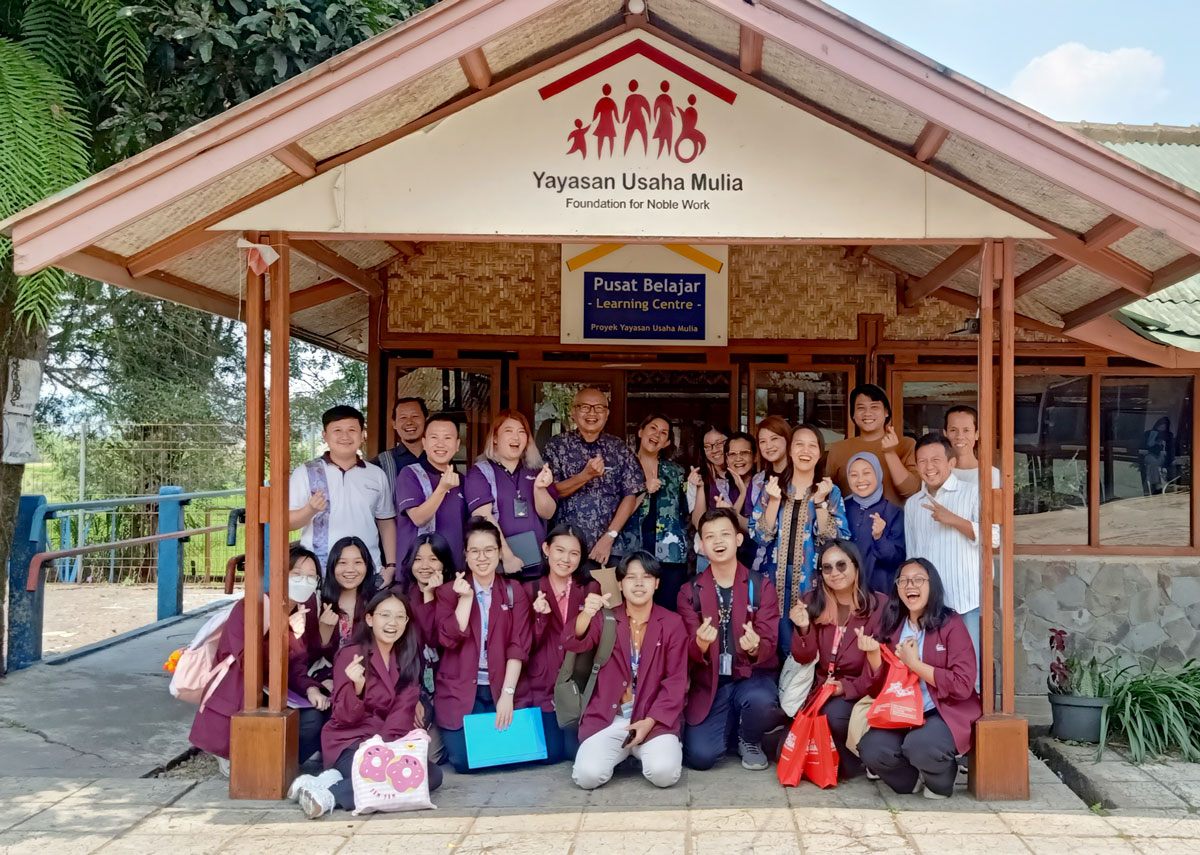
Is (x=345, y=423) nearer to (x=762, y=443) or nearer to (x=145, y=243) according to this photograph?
(x=145, y=243)

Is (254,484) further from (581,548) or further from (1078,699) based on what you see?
(1078,699)

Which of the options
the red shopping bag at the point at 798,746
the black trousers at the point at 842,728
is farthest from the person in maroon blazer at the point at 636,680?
Result: the black trousers at the point at 842,728

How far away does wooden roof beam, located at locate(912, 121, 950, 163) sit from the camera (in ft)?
14.2

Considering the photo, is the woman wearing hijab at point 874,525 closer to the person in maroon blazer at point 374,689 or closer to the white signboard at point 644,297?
the white signboard at point 644,297

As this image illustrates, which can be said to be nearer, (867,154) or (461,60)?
(461,60)

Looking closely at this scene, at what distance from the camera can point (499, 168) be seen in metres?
4.68

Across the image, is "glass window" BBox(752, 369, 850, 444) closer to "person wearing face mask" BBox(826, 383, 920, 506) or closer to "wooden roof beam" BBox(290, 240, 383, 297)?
"person wearing face mask" BBox(826, 383, 920, 506)

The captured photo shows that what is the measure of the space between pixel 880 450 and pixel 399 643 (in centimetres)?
295

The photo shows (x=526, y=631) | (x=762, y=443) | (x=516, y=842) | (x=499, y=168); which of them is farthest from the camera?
(x=762, y=443)

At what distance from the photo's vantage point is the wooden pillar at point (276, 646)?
468cm

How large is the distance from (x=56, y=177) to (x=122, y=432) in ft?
33.2

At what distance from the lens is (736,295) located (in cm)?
746

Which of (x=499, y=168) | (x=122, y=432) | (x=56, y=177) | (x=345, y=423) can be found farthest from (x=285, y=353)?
(x=122, y=432)

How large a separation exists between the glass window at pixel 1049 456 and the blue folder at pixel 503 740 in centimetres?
412
